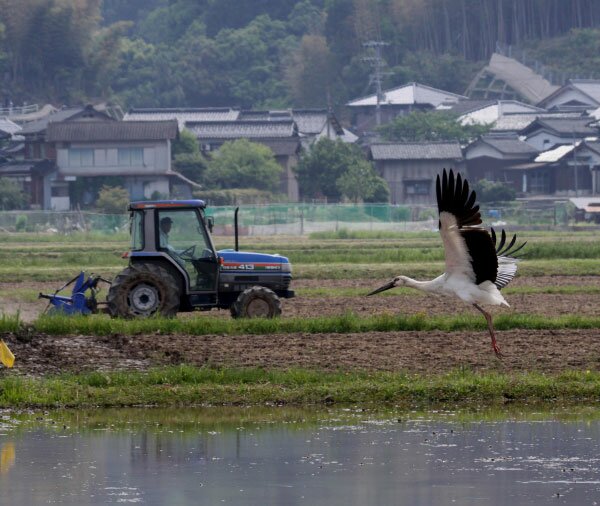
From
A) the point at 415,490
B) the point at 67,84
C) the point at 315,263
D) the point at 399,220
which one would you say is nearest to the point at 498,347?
the point at 415,490

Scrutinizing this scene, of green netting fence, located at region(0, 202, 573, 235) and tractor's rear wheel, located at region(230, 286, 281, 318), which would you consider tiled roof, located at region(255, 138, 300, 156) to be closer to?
green netting fence, located at region(0, 202, 573, 235)

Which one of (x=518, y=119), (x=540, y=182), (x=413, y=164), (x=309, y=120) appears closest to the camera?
(x=540, y=182)

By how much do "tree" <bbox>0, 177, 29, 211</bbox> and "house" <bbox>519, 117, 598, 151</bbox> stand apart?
82.4ft

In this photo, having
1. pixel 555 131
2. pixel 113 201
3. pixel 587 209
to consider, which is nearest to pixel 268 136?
pixel 113 201

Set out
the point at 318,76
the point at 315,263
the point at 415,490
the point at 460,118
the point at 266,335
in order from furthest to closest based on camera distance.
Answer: the point at 318,76 → the point at 460,118 → the point at 315,263 → the point at 266,335 → the point at 415,490

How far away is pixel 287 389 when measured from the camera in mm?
12203

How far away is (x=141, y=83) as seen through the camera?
90750 mm

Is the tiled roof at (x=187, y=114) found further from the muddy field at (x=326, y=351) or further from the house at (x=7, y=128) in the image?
the muddy field at (x=326, y=351)

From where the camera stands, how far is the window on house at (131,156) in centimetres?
6100

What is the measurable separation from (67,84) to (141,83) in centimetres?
878

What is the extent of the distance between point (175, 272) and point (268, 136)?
52356 millimetres

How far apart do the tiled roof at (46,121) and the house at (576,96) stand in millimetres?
27104

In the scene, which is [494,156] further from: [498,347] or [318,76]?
[498,347]

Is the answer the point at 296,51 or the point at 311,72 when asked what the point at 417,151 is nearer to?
the point at 311,72
